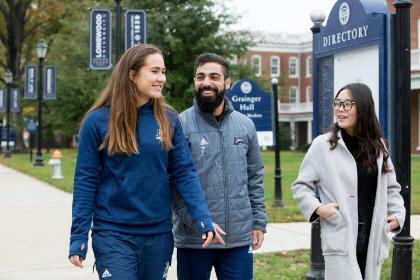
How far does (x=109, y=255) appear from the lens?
11.8 feet

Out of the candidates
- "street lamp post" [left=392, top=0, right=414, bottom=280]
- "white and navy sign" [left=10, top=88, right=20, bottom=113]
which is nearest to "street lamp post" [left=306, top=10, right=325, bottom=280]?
"street lamp post" [left=392, top=0, right=414, bottom=280]

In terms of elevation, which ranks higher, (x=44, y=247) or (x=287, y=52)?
(x=287, y=52)

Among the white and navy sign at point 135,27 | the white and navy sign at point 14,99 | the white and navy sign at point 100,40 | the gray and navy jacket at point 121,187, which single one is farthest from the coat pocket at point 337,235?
the white and navy sign at point 14,99

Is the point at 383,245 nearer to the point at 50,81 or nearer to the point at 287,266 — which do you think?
the point at 287,266

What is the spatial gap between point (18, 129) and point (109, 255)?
45466mm

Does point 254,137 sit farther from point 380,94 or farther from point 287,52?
point 287,52

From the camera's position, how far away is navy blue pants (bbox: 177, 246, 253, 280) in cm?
416

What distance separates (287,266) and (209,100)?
140 inches

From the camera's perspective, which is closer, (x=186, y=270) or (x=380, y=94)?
(x=186, y=270)

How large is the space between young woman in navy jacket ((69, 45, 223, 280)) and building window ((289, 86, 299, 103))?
206 ft

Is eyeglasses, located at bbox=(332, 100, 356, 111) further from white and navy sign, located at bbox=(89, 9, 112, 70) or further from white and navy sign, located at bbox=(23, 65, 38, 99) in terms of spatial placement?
white and navy sign, located at bbox=(23, 65, 38, 99)

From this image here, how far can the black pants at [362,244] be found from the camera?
13.0 feet

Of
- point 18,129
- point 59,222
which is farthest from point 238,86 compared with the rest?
point 18,129

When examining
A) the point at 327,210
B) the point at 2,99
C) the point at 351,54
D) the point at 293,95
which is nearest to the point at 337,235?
the point at 327,210
